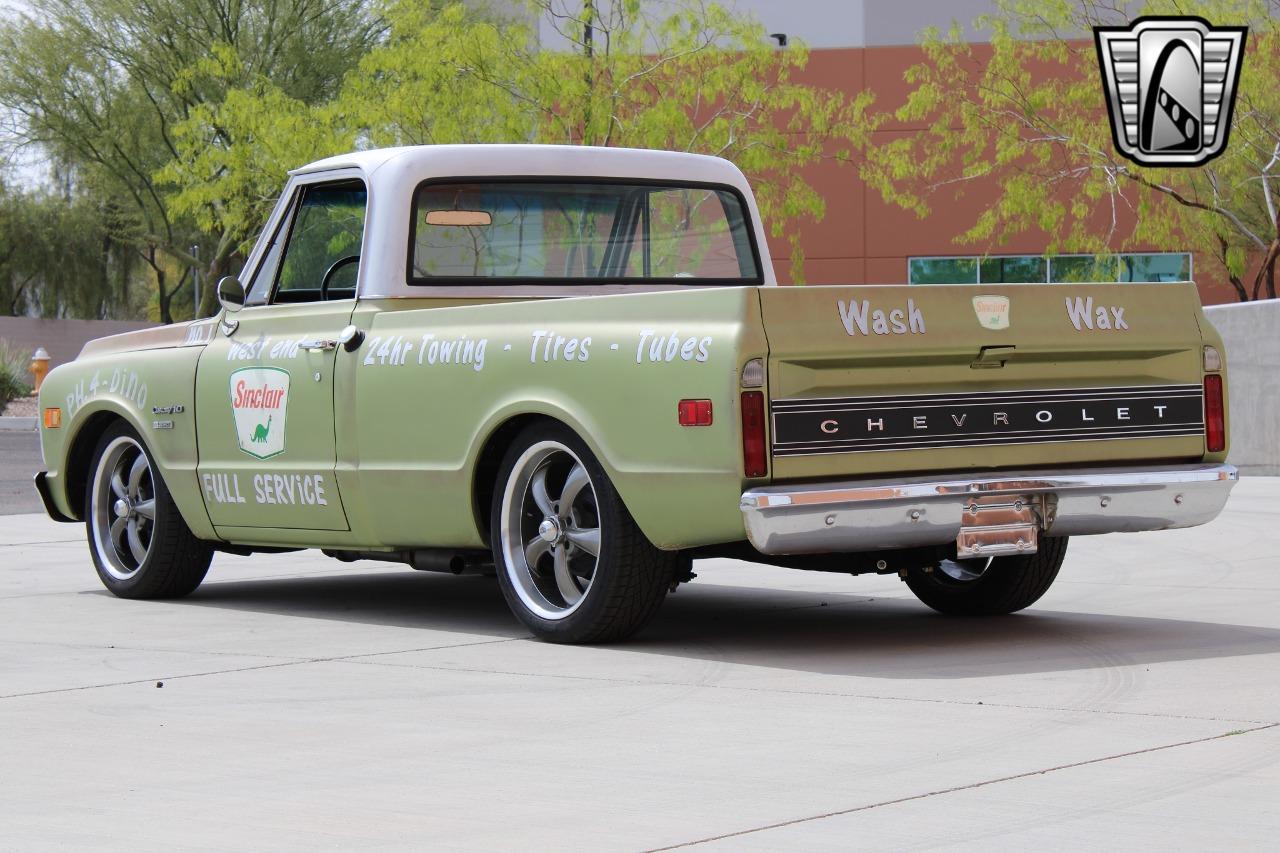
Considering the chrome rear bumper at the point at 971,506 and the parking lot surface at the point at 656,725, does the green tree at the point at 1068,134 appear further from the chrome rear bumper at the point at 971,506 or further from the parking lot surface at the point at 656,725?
the chrome rear bumper at the point at 971,506

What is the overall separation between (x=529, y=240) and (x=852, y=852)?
198 inches

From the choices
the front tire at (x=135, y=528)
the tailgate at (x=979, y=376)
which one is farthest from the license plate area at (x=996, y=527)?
the front tire at (x=135, y=528)

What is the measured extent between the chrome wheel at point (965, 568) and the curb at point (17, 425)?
966 inches

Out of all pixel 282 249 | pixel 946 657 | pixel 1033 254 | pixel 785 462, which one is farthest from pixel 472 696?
pixel 1033 254

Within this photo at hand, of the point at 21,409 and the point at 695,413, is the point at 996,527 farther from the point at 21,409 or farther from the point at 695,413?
the point at 21,409

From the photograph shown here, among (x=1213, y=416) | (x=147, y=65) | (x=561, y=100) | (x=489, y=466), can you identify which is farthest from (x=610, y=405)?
(x=147, y=65)

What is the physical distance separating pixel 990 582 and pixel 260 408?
3232 mm

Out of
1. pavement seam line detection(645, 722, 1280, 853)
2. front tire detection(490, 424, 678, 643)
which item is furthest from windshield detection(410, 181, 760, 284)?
pavement seam line detection(645, 722, 1280, 853)

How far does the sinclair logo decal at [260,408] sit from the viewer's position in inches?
344

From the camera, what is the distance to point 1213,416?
25.6ft

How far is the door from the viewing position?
337 inches

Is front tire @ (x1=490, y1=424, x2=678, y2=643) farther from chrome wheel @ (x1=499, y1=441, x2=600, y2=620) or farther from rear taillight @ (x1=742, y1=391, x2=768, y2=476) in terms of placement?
rear taillight @ (x1=742, y1=391, x2=768, y2=476)

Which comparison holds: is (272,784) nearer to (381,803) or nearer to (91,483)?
(381,803)

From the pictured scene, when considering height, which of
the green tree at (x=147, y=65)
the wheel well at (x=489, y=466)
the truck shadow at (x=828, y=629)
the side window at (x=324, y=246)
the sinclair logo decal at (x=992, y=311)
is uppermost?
the green tree at (x=147, y=65)
